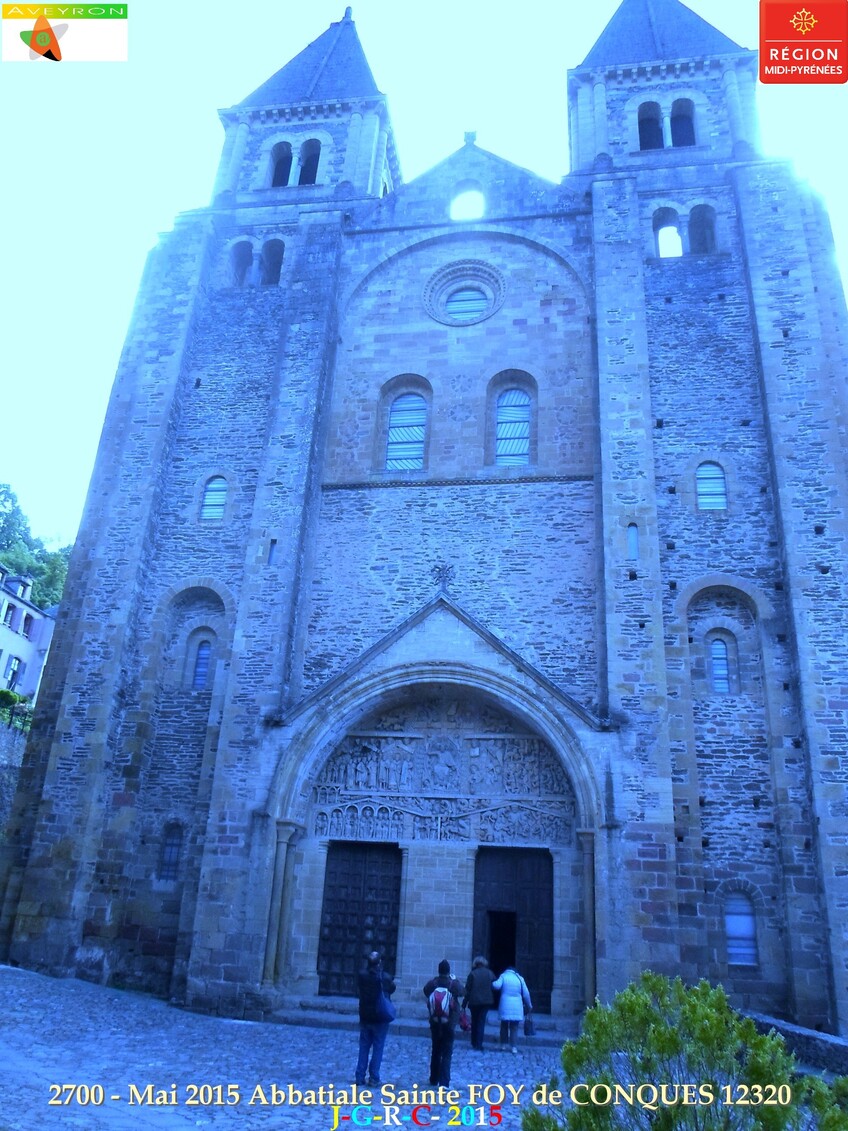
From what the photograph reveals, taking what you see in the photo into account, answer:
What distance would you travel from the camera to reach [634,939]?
1258 centimetres

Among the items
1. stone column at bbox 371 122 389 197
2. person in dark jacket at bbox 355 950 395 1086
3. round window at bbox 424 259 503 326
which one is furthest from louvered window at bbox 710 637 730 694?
stone column at bbox 371 122 389 197

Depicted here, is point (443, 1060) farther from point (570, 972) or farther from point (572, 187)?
point (572, 187)

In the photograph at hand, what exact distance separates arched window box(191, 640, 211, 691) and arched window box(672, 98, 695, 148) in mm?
16841

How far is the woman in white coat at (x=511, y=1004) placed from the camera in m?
11.7

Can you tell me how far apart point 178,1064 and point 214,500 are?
11.5 metres

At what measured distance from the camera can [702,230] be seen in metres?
19.9

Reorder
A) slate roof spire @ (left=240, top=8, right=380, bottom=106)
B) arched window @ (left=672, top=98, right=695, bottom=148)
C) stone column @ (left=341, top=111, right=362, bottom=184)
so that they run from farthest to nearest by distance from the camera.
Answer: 1. slate roof spire @ (left=240, top=8, right=380, bottom=106)
2. stone column @ (left=341, top=111, right=362, bottom=184)
3. arched window @ (left=672, top=98, right=695, bottom=148)

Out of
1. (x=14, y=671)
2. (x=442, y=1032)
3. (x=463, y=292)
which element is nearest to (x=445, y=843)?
(x=442, y=1032)

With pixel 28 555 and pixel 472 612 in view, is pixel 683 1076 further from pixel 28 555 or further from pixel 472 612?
pixel 28 555

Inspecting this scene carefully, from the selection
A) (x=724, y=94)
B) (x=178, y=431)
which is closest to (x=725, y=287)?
(x=724, y=94)

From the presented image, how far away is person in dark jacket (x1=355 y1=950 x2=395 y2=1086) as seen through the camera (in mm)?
8383

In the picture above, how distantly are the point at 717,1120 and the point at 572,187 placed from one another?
66.2 feet

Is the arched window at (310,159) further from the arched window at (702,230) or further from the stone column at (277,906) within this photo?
the stone column at (277,906)

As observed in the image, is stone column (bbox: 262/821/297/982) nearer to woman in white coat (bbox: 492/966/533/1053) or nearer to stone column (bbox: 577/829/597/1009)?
woman in white coat (bbox: 492/966/533/1053)
